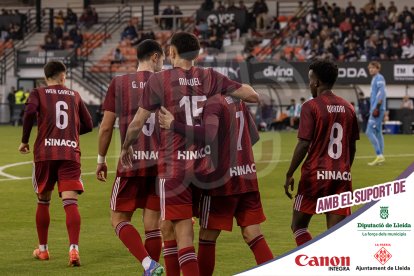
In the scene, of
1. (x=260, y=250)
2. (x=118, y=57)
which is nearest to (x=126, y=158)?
(x=260, y=250)

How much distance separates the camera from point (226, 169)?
318 inches

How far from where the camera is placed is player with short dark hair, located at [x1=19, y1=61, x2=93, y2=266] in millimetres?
10336

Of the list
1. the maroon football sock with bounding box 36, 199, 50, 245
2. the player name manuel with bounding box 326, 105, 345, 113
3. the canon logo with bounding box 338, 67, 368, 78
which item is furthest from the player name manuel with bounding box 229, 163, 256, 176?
the canon logo with bounding box 338, 67, 368, 78

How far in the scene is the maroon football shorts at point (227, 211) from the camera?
8.08 m

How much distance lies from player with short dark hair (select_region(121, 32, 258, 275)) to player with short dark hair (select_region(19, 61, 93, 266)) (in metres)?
2.68

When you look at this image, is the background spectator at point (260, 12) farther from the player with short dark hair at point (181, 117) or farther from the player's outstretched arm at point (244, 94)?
the player with short dark hair at point (181, 117)

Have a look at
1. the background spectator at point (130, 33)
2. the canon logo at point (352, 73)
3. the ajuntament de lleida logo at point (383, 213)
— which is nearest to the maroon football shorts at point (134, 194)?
the ajuntament de lleida logo at point (383, 213)

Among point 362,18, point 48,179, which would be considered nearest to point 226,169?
point 48,179

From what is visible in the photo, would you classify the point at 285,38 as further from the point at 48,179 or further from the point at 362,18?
the point at 48,179

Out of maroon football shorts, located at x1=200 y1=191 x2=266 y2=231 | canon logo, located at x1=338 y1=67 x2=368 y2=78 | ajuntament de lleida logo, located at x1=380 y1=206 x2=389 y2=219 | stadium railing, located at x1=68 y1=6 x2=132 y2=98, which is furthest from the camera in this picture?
stadium railing, located at x1=68 y1=6 x2=132 y2=98

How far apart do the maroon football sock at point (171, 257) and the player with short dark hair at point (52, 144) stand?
2.28 metres

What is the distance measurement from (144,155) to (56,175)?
154 cm

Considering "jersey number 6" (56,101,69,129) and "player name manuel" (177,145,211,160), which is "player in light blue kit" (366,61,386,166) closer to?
"jersey number 6" (56,101,69,129)

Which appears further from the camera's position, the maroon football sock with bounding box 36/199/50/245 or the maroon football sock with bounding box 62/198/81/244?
the maroon football sock with bounding box 36/199/50/245
